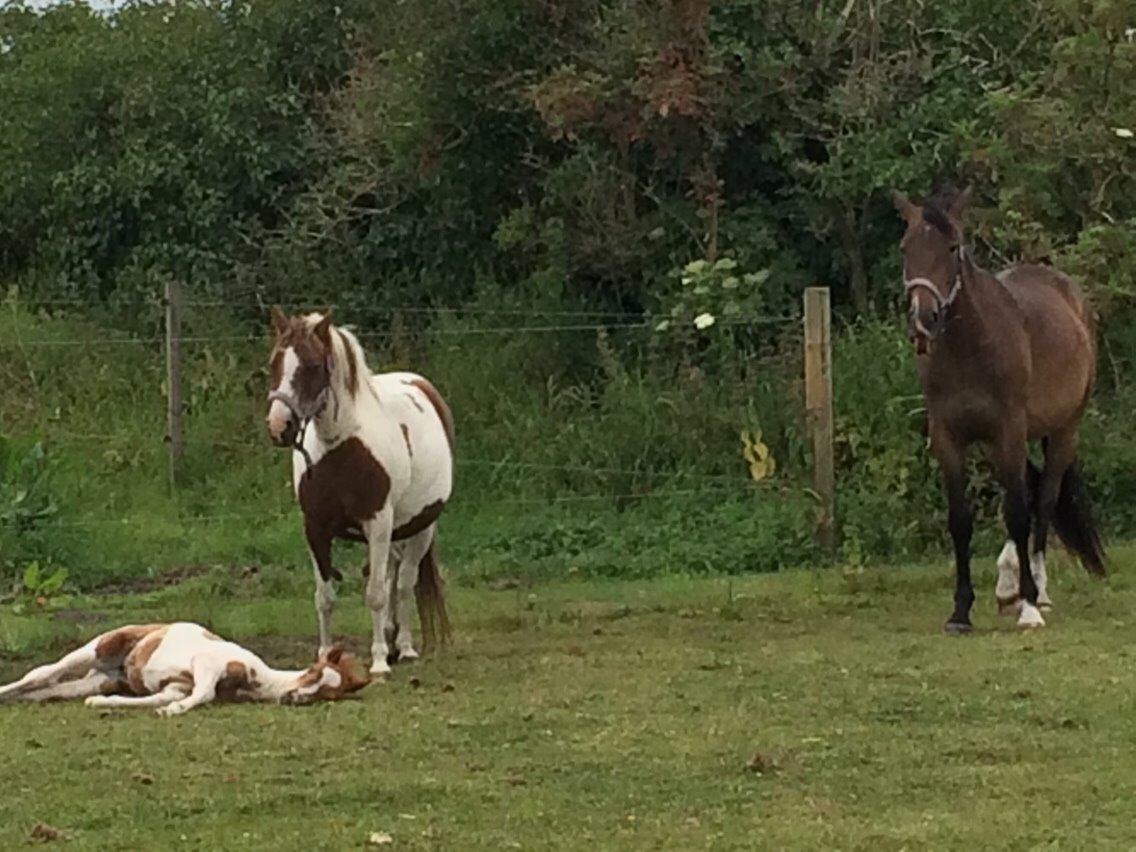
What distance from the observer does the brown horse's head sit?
9.11m

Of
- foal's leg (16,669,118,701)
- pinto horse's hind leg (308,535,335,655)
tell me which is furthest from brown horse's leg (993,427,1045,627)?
foal's leg (16,669,118,701)

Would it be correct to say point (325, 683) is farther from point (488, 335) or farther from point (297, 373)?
point (488, 335)

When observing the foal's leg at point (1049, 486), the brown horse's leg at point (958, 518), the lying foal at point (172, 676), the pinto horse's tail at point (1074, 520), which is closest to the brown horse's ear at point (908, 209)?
the brown horse's leg at point (958, 518)

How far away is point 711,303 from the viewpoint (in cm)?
1495

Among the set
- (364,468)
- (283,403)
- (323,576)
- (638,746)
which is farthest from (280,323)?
(638,746)

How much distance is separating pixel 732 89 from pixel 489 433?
3.29 m

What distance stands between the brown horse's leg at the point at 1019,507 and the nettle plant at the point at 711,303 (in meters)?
4.83

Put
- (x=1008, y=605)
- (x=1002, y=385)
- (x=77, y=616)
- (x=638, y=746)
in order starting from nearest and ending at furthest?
1. (x=638, y=746)
2. (x=1002, y=385)
3. (x=1008, y=605)
4. (x=77, y=616)

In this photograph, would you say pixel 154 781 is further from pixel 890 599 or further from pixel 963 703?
pixel 890 599

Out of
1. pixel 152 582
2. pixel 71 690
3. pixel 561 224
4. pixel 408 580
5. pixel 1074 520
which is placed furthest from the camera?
pixel 561 224

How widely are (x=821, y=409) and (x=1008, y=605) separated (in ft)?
8.19

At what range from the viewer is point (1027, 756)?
20.4ft

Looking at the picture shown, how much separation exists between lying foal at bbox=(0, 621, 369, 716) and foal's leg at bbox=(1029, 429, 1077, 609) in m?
4.30

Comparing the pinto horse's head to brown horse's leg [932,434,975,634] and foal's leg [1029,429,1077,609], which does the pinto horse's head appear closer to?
brown horse's leg [932,434,975,634]
